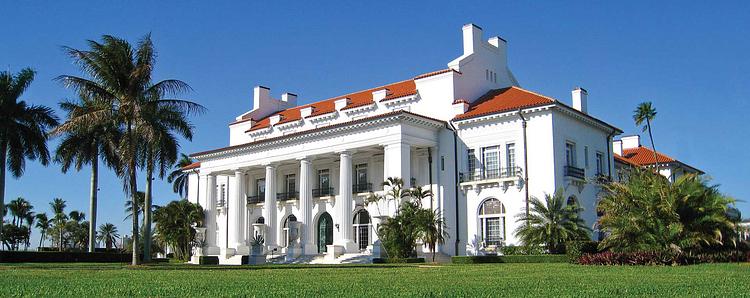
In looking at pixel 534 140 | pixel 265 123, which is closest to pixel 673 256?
pixel 534 140

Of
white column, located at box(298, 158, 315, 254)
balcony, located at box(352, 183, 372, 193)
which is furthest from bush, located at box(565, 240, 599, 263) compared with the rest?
white column, located at box(298, 158, 315, 254)

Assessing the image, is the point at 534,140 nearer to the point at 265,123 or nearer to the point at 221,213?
the point at 265,123

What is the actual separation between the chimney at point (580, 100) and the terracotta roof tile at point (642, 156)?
8.65 metres

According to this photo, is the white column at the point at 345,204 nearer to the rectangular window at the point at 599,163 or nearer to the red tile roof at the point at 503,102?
the red tile roof at the point at 503,102

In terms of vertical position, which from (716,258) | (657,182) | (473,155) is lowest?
(716,258)

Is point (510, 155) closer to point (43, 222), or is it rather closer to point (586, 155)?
point (586, 155)

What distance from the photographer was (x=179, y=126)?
1305 inches

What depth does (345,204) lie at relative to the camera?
40.5 meters

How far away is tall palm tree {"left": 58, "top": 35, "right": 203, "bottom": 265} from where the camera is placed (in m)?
30.4

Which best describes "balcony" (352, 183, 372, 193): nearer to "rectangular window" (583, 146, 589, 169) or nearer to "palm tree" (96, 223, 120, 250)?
"rectangular window" (583, 146, 589, 169)

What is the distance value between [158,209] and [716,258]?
36.1 metres

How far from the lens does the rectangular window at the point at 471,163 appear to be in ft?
128

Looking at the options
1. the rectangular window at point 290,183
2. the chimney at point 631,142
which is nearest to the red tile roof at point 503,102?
the rectangular window at point 290,183

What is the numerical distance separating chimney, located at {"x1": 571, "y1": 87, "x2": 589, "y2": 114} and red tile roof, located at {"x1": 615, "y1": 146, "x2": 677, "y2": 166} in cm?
865
